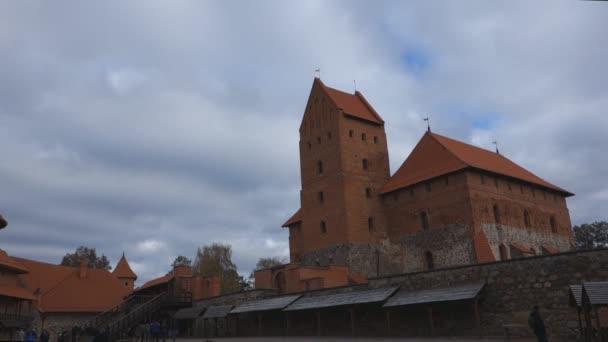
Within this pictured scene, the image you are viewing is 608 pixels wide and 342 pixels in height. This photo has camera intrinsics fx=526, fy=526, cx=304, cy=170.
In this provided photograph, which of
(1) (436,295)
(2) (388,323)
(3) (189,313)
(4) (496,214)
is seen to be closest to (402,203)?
(4) (496,214)

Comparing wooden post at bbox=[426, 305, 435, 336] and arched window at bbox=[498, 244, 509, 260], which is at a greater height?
arched window at bbox=[498, 244, 509, 260]

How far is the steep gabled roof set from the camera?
3503cm

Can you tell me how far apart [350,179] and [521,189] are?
11891 millimetres

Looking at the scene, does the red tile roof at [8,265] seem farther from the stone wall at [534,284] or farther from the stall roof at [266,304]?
the stone wall at [534,284]

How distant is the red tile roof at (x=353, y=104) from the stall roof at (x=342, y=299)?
62.2ft

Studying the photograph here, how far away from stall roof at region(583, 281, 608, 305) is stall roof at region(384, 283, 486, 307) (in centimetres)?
569

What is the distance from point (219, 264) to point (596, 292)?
4992 cm

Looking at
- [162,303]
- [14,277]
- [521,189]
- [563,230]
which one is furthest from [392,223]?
[14,277]

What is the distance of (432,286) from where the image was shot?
2119cm

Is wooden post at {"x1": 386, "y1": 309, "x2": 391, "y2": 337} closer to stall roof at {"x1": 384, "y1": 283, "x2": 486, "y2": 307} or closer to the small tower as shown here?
stall roof at {"x1": 384, "y1": 283, "x2": 486, "y2": 307}

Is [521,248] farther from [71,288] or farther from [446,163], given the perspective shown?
[71,288]

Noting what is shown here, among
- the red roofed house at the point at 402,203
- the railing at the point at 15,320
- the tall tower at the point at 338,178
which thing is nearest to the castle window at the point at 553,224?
the red roofed house at the point at 402,203

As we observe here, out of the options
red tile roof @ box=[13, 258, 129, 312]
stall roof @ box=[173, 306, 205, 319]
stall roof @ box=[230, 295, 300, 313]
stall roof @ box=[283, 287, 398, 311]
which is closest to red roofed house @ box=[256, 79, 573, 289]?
stall roof @ box=[230, 295, 300, 313]

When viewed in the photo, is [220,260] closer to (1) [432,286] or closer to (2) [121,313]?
A: (2) [121,313]
